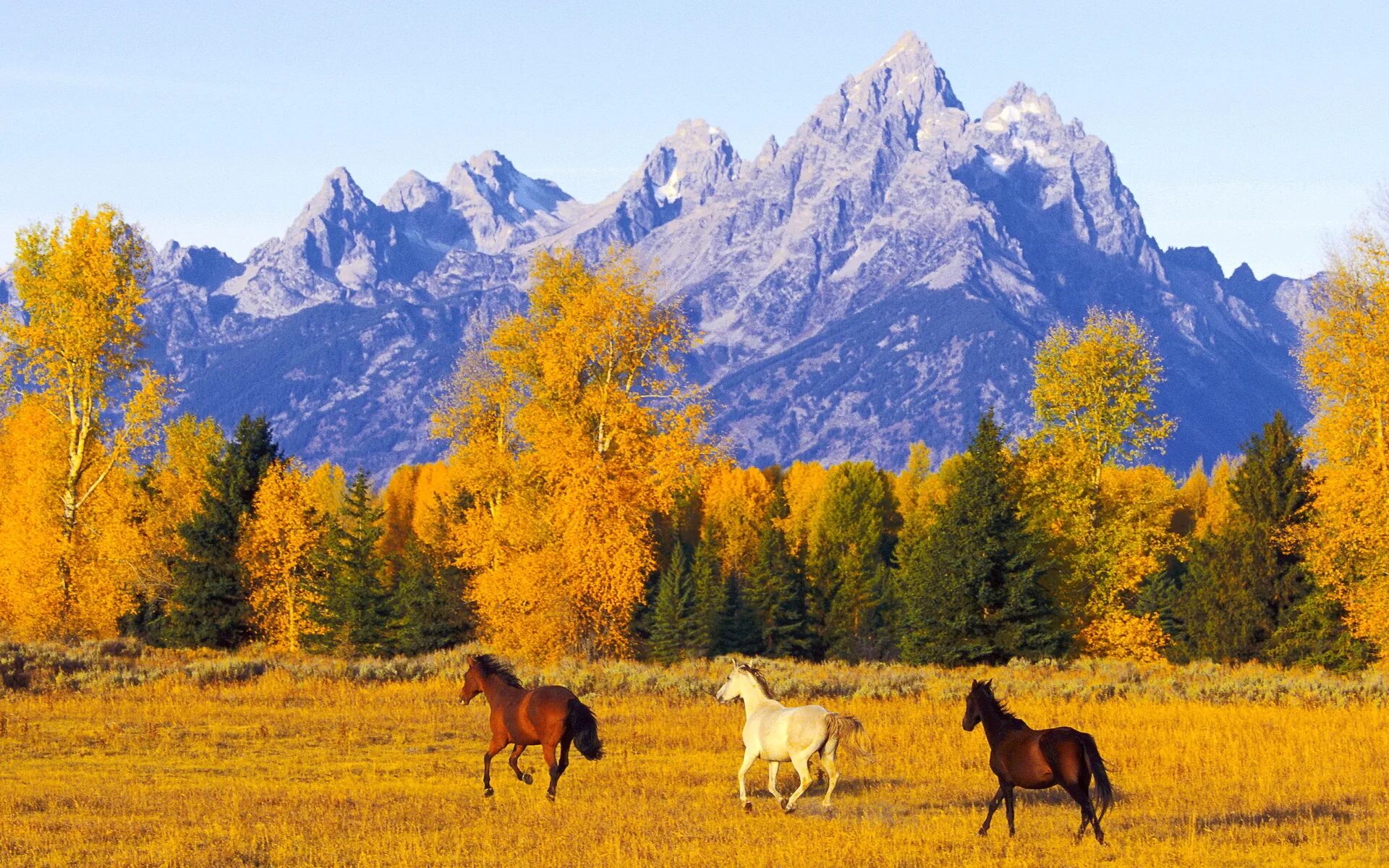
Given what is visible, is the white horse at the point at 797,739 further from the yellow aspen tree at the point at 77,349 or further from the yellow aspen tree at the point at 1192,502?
the yellow aspen tree at the point at 1192,502

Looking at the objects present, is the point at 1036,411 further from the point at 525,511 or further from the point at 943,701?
the point at 943,701

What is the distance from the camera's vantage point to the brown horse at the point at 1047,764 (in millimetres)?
15227

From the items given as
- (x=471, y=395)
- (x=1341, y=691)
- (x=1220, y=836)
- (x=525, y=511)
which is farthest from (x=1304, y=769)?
(x=471, y=395)

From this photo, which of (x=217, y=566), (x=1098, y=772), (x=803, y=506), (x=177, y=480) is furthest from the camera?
(x=803, y=506)

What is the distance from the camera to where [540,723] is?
1792cm

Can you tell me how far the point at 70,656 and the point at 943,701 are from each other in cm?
2413

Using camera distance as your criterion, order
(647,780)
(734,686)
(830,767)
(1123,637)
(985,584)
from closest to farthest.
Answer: (830,767) < (734,686) < (647,780) < (985,584) < (1123,637)

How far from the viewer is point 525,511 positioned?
149 ft

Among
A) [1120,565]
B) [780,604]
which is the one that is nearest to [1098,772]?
[1120,565]

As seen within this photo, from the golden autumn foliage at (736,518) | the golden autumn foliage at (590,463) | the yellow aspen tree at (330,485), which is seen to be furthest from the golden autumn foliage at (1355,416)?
the yellow aspen tree at (330,485)

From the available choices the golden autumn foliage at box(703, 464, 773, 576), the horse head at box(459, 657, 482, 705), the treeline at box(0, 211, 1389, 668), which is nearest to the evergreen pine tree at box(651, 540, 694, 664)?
the treeline at box(0, 211, 1389, 668)

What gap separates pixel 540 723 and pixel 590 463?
23.9 m

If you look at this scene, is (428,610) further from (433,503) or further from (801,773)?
(433,503)

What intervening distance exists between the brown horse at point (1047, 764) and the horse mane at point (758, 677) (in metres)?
3.29
